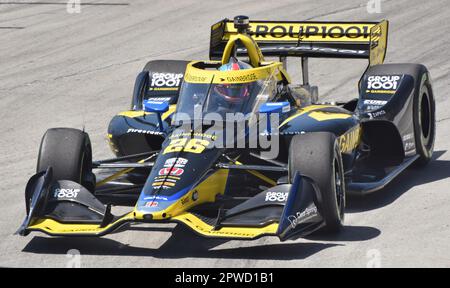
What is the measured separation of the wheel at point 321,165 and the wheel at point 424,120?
3012mm

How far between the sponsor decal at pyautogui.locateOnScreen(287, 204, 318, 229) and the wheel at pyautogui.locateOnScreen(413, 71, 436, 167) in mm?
3501

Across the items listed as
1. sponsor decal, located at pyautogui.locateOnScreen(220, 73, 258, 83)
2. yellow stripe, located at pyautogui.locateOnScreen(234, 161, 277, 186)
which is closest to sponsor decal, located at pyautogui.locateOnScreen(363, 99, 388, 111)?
sponsor decal, located at pyautogui.locateOnScreen(220, 73, 258, 83)

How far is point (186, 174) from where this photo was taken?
35.9 feet

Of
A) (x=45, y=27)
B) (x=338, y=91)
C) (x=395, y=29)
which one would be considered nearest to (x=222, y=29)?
(x=338, y=91)

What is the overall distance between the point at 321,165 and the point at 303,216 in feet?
1.88

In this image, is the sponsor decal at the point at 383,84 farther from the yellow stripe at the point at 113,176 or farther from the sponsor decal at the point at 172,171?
the sponsor decal at the point at 172,171

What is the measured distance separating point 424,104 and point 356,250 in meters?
4.37

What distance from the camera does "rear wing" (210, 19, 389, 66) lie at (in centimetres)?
1435

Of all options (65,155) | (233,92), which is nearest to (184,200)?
(65,155)

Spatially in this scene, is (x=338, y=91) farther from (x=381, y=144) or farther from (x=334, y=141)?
(x=334, y=141)

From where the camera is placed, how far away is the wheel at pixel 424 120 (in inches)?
546

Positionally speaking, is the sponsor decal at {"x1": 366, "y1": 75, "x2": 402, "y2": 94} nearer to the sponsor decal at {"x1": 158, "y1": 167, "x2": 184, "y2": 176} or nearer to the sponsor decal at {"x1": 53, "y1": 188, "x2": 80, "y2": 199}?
the sponsor decal at {"x1": 158, "y1": 167, "x2": 184, "y2": 176}

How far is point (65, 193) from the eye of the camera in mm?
11055

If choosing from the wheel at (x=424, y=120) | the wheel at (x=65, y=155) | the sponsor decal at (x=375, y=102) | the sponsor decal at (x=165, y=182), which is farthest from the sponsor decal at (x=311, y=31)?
the sponsor decal at (x=165, y=182)
